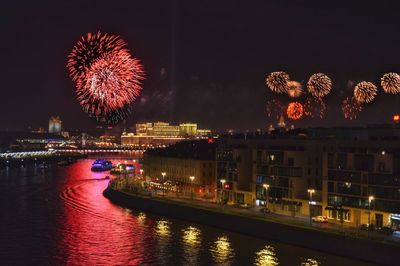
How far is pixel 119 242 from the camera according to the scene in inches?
1153

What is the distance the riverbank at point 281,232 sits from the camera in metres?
24.6

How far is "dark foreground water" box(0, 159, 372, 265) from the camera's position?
25.6 metres

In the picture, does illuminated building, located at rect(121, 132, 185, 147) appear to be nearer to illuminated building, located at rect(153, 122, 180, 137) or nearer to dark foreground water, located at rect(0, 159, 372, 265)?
illuminated building, located at rect(153, 122, 180, 137)

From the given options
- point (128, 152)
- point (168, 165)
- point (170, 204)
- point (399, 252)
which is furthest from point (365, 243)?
point (128, 152)

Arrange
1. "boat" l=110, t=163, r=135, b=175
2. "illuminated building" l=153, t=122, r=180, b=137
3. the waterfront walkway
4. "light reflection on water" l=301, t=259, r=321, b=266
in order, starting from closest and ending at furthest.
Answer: "light reflection on water" l=301, t=259, r=321, b=266 < the waterfront walkway < "boat" l=110, t=163, r=135, b=175 < "illuminated building" l=153, t=122, r=180, b=137

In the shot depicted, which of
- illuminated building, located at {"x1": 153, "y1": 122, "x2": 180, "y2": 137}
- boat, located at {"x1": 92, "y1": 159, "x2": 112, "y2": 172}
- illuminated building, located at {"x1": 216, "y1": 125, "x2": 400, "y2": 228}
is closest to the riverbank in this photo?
illuminated building, located at {"x1": 216, "y1": 125, "x2": 400, "y2": 228}

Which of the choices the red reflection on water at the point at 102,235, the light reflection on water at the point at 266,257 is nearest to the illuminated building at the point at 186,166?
the red reflection on water at the point at 102,235

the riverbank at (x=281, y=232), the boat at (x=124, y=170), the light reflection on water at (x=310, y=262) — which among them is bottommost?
the light reflection on water at (x=310, y=262)

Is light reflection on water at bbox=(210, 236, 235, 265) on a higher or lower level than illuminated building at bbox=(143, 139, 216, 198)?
lower

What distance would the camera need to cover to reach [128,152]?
164m

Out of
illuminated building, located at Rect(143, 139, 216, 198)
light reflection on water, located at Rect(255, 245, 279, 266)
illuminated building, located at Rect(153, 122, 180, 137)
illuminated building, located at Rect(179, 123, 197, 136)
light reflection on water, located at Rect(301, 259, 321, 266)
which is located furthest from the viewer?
illuminated building, located at Rect(153, 122, 180, 137)

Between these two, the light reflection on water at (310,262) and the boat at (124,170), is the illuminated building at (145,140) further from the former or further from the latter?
the light reflection on water at (310,262)

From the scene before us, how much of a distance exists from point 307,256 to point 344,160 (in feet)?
20.7

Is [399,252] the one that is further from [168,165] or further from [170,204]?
[168,165]
